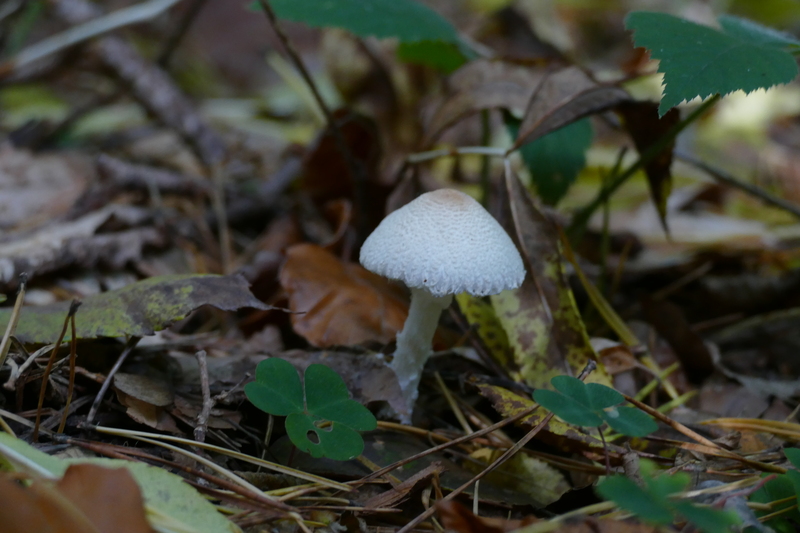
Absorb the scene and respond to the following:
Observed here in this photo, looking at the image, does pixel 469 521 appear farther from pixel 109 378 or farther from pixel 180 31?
pixel 180 31

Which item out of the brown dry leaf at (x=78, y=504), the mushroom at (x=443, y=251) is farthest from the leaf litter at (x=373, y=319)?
the mushroom at (x=443, y=251)

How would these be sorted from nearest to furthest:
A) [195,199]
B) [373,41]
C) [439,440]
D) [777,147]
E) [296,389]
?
1. [296,389]
2. [439,440]
3. [195,199]
4. [373,41]
5. [777,147]

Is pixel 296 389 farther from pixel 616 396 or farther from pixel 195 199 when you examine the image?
pixel 195 199

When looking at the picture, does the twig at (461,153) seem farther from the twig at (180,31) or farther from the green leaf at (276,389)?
the twig at (180,31)

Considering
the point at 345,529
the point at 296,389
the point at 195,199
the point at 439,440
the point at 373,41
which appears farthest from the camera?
the point at 373,41

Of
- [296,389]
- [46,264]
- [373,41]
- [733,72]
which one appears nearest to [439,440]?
[296,389]

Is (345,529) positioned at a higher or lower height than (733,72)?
lower
